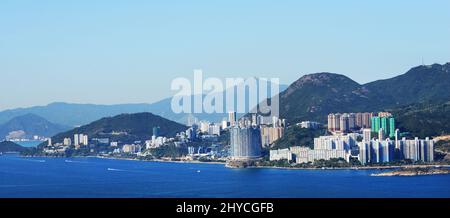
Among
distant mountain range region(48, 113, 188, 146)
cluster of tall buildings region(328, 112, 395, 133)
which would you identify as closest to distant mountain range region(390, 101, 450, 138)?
cluster of tall buildings region(328, 112, 395, 133)

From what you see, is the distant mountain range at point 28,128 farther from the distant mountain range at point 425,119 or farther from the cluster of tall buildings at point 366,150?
the cluster of tall buildings at point 366,150

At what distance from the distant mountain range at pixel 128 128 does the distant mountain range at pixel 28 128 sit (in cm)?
623

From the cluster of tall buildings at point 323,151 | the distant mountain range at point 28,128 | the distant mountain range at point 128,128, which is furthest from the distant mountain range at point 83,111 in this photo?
the cluster of tall buildings at point 323,151

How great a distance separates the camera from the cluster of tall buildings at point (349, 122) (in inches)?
727

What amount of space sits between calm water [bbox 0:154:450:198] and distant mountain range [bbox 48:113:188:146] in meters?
9.99

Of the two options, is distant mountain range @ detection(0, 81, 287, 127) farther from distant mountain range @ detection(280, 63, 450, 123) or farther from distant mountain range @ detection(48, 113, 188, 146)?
distant mountain range @ detection(280, 63, 450, 123)

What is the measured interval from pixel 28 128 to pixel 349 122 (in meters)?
17.1

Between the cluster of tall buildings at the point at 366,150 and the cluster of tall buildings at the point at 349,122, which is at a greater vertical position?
the cluster of tall buildings at the point at 349,122

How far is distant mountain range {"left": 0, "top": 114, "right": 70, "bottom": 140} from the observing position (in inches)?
1243
